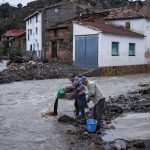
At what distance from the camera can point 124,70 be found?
1454 inches

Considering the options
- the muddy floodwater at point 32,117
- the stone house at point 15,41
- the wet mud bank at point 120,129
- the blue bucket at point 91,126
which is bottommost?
the muddy floodwater at point 32,117

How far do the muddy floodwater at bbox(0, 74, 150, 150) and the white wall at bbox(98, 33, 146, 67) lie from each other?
850cm

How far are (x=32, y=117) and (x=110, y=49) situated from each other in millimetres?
23015

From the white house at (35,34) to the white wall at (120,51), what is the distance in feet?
50.2

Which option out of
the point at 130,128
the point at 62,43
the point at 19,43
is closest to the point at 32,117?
the point at 130,128

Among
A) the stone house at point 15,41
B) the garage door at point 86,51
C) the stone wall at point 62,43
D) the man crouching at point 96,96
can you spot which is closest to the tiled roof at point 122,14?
the stone wall at point 62,43

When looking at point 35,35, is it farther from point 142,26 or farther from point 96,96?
point 96,96

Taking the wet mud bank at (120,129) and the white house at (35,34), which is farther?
the white house at (35,34)

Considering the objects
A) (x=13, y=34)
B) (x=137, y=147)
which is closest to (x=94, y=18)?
(x=13, y=34)

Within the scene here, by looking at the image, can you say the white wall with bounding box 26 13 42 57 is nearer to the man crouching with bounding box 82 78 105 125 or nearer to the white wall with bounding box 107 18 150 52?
the white wall with bounding box 107 18 150 52

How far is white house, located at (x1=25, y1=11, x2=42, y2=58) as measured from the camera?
53.6m

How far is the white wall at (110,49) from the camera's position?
36.2 metres

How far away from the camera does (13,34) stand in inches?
3041

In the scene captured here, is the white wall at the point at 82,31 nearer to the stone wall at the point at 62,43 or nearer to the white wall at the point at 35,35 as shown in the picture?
the stone wall at the point at 62,43
